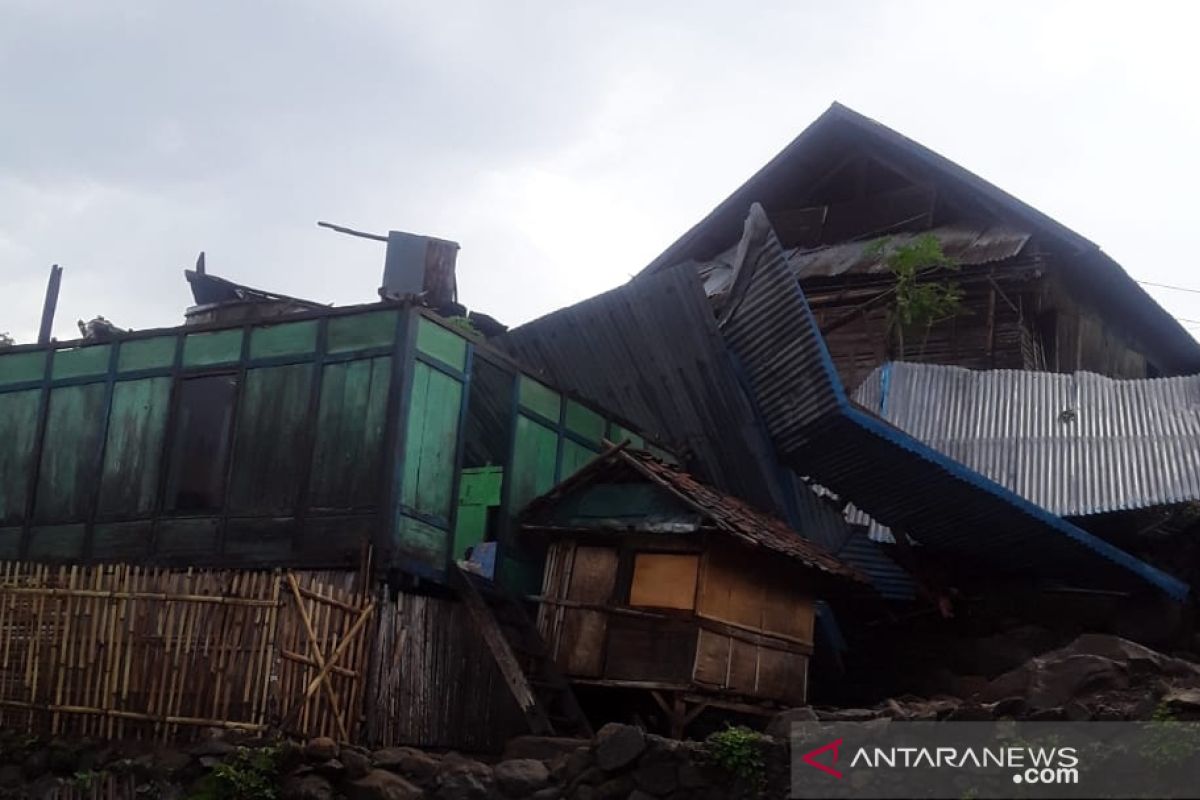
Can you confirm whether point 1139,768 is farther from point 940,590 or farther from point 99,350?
point 99,350

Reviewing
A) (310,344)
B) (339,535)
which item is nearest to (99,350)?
(310,344)

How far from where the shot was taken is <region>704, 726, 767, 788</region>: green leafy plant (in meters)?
8.77

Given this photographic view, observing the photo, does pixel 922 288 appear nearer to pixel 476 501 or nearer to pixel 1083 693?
pixel 476 501

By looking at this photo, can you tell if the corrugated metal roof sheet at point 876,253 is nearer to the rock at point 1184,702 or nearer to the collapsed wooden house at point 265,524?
the collapsed wooden house at point 265,524

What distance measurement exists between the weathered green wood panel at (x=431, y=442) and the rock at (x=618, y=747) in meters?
3.45

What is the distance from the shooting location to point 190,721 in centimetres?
1080

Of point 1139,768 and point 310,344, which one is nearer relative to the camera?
point 1139,768

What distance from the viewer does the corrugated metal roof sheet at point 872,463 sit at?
14398 millimetres

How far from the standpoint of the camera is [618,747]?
9.29 metres

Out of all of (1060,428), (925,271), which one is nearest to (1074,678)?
(1060,428)

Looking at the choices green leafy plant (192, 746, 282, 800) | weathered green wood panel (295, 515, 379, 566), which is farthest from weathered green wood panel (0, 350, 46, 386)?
green leafy plant (192, 746, 282, 800)

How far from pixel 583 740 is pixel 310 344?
4.64 metres

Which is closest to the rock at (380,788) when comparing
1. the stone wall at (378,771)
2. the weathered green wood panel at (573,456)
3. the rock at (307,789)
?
the stone wall at (378,771)

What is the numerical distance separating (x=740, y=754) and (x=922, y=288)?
43.7ft
